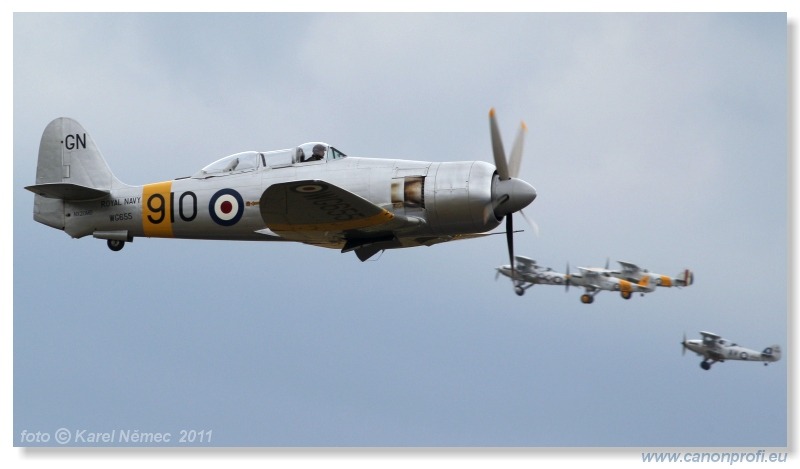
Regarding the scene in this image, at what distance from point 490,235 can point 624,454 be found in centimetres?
386

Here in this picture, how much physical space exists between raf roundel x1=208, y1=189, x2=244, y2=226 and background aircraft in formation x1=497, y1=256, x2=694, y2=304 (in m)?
14.6

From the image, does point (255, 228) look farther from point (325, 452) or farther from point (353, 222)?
point (325, 452)

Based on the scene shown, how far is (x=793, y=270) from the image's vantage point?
17203 millimetres

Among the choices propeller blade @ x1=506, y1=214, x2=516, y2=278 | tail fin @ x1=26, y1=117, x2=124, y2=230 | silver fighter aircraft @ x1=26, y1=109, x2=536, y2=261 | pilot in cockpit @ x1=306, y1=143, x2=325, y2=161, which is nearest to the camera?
silver fighter aircraft @ x1=26, y1=109, x2=536, y2=261

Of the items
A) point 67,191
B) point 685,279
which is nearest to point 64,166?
point 67,191

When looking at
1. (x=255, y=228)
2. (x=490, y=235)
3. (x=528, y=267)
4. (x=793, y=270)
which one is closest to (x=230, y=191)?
(x=255, y=228)

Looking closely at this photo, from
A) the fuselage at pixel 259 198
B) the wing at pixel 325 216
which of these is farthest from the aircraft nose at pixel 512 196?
the wing at pixel 325 216

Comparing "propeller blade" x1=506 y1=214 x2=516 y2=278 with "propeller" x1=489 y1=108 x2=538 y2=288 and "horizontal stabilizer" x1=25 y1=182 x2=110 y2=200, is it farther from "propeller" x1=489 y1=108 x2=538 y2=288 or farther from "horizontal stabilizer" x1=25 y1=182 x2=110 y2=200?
"horizontal stabilizer" x1=25 y1=182 x2=110 y2=200

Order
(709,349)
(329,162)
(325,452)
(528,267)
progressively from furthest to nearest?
(528,267), (709,349), (329,162), (325,452)

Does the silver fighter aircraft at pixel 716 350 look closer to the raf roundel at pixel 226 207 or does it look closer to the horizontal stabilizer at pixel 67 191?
the raf roundel at pixel 226 207

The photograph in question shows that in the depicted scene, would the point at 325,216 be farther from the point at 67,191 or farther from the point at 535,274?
the point at 535,274

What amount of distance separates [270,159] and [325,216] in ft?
5.91

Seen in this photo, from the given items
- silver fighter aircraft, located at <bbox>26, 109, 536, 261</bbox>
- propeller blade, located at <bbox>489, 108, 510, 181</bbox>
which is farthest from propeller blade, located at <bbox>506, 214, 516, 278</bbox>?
propeller blade, located at <bbox>489, 108, 510, 181</bbox>

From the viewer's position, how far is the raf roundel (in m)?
17.0
